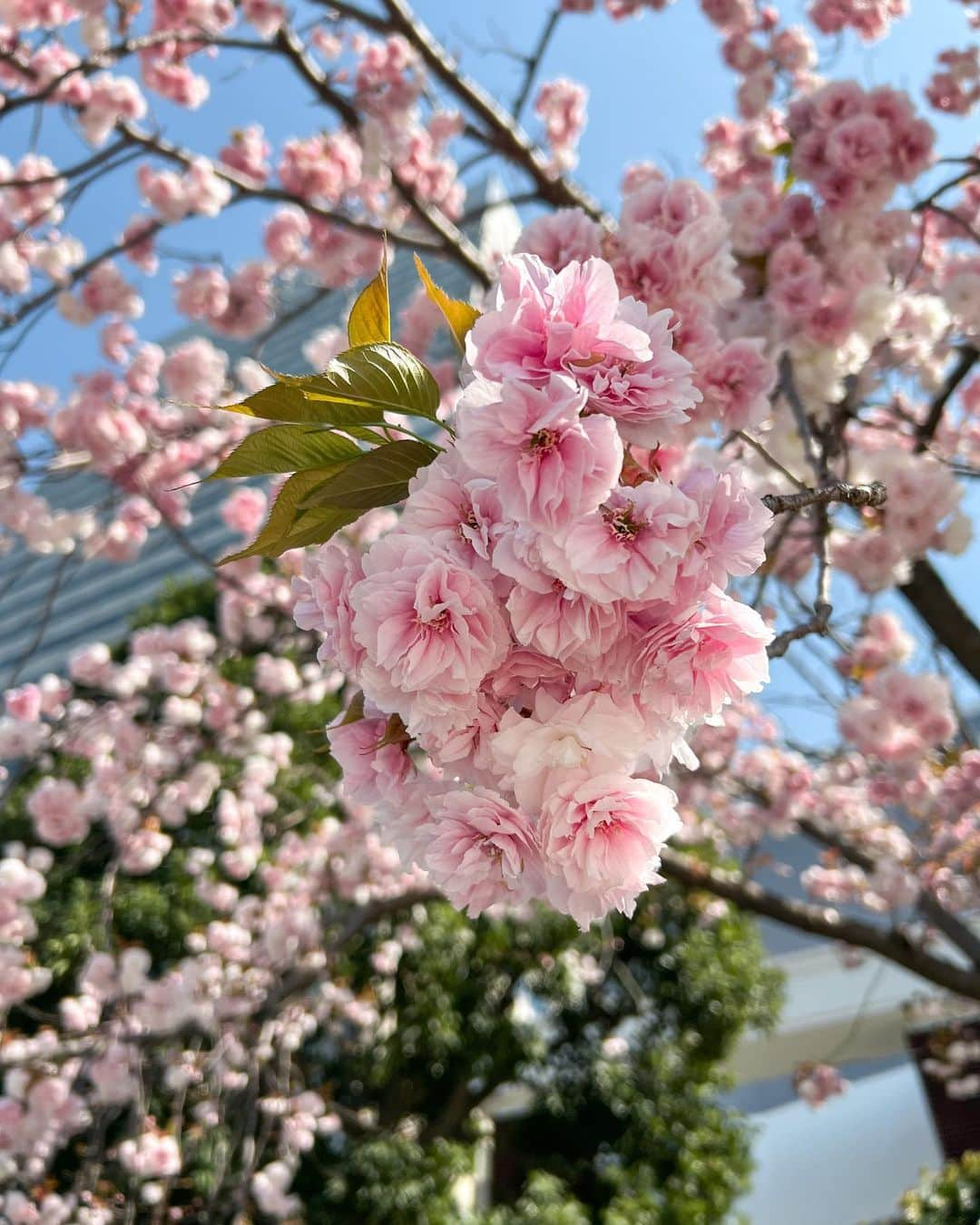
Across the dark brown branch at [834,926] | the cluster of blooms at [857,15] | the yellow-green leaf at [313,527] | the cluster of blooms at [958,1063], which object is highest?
the cluster of blooms at [857,15]

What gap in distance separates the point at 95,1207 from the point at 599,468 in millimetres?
3525

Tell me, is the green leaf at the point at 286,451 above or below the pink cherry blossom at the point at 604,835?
above

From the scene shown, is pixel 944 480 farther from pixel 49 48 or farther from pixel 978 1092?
pixel 978 1092

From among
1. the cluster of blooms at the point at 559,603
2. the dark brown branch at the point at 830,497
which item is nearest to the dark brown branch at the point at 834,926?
the dark brown branch at the point at 830,497

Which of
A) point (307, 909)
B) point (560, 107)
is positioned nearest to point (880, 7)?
point (560, 107)

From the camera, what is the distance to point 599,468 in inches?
25.4

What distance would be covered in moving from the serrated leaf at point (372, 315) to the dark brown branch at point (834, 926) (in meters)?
2.04

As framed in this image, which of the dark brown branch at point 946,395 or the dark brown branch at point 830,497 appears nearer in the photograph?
the dark brown branch at point 830,497

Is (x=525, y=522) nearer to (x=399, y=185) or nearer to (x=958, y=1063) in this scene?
(x=399, y=185)

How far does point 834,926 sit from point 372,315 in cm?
261

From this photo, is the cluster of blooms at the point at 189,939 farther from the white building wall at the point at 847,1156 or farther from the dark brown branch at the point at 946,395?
the white building wall at the point at 847,1156

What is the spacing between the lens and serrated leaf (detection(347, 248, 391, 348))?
74 cm

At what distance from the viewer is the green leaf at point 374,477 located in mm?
730

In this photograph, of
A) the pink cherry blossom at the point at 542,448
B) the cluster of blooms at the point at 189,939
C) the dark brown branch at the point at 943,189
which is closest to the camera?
the pink cherry blossom at the point at 542,448
